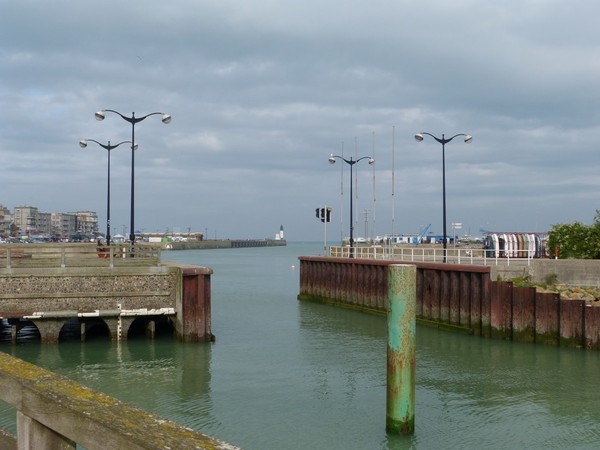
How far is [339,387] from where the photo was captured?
1958 centimetres

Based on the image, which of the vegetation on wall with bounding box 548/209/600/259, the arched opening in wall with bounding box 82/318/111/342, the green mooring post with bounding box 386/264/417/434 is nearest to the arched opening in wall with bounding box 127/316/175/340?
the arched opening in wall with bounding box 82/318/111/342

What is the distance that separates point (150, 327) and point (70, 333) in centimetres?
414

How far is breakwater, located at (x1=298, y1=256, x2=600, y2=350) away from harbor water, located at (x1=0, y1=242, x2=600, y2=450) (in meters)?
0.72

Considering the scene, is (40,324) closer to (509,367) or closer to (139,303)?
(139,303)

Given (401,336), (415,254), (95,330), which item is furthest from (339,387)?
(415,254)

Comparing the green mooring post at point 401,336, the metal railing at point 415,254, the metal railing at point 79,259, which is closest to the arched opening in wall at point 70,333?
the metal railing at point 79,259

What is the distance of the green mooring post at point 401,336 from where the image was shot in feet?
42.4

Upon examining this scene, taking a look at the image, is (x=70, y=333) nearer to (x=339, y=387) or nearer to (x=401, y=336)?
(x=339, y=387)

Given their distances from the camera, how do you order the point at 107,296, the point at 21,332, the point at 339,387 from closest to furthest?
the point at 339,387, the point at 107,296, the point at 21,332

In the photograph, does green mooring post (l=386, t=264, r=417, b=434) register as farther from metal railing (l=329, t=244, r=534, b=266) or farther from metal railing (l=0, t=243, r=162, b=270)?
metal railing (l=329, t=244, r=534, b=266)

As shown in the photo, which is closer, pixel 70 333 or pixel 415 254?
pixel 70 333

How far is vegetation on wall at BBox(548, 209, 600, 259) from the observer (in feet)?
113

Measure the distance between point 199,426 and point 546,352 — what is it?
15208 millimetres

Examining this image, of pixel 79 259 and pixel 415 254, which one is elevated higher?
pixel 79 259
